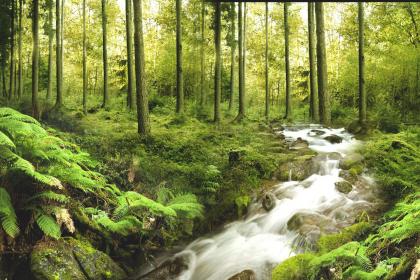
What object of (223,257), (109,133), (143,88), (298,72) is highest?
(298,72)

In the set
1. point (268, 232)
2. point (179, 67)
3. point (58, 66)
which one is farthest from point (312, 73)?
point (58, 66)

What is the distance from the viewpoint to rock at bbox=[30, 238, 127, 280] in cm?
600

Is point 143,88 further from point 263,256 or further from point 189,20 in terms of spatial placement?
point 189,20

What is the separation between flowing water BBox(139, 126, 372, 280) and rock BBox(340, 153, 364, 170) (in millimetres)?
259

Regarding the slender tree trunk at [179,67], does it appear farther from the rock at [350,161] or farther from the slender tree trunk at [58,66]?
the rock at [350,161]

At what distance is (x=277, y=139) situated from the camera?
595 inches

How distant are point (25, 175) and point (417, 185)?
7.53m

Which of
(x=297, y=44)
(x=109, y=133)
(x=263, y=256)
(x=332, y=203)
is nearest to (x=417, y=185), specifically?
(x=332, y=203)

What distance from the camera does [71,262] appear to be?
640 centimetres

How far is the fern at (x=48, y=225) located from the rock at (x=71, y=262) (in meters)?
0.29

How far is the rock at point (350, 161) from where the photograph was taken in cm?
1045

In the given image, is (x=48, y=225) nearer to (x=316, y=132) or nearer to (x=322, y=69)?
(x=316, y=132)

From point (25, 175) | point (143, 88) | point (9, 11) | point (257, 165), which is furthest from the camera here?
point (9, 11)

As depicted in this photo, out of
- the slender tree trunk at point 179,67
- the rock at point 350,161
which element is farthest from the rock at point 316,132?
the slender tree trunk at point 179,67
